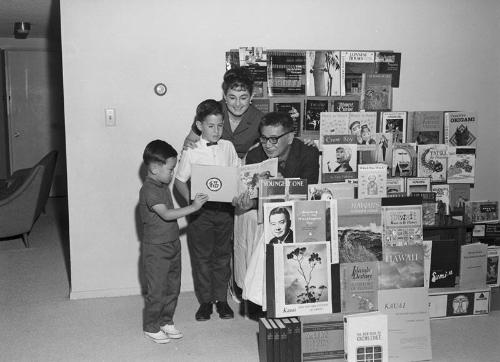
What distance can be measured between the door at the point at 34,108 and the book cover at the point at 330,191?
6136 millimetres

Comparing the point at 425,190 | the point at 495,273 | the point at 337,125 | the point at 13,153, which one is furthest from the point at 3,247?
the point at 495,273

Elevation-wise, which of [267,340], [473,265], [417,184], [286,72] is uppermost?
[286,72]

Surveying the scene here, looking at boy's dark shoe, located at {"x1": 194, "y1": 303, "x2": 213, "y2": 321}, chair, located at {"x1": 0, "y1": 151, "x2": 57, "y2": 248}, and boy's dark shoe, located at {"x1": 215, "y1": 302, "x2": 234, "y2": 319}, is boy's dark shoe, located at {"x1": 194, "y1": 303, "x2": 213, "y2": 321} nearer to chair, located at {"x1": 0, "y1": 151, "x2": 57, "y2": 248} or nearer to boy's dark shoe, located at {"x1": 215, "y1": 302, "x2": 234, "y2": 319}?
boy's dark shoe, located at {"x1": 215, "y1": 302, "x2": 234, "y2": 319}

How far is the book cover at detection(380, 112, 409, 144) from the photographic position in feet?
14.5

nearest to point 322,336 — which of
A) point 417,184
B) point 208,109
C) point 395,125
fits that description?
point 208,109

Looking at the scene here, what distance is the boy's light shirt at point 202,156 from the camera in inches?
145

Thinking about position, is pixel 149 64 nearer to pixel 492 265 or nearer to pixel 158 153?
pixel 158 153

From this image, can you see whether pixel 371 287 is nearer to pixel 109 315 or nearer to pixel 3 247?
pixel 109 315

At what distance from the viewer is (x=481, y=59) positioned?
4652 mm

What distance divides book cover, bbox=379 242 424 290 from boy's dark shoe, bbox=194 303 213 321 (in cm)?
120

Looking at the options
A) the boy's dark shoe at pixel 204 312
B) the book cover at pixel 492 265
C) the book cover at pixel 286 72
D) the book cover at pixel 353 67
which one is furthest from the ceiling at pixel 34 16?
the book cover at pixel 492 265

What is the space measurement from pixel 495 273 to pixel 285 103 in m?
1.86

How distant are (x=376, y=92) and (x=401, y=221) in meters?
1.52

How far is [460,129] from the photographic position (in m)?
4.55
